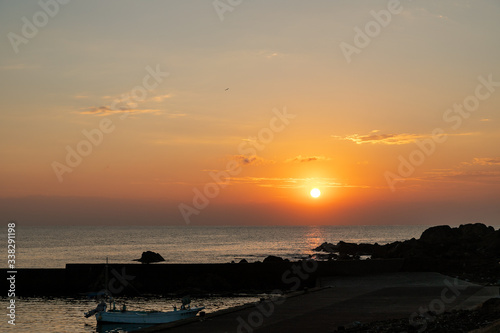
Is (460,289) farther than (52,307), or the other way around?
(52,307)

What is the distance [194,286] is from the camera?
40.7 m

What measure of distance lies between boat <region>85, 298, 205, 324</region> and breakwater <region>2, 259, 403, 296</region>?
1182 centimetres

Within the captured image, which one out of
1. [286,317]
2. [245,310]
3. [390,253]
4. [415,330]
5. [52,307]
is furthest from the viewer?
[390,253]

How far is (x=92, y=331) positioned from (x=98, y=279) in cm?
1415

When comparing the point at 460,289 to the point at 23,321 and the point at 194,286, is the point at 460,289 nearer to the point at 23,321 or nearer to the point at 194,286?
the point at 194,286

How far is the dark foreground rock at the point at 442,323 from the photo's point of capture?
47.2 feet

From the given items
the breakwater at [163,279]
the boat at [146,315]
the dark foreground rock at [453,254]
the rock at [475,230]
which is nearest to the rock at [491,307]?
the boat at [146,315]

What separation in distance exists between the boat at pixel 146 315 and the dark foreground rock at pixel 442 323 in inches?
467

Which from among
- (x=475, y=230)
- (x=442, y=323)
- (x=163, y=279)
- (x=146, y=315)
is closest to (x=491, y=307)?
(x=442, y=323)

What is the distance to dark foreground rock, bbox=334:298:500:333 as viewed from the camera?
14.4m

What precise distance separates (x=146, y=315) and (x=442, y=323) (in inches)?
625

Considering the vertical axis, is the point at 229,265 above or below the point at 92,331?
above

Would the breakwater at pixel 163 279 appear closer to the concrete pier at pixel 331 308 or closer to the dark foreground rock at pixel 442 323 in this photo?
the concrete pier at pixel 331 308

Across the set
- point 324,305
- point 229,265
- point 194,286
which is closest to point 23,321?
point 194,286
